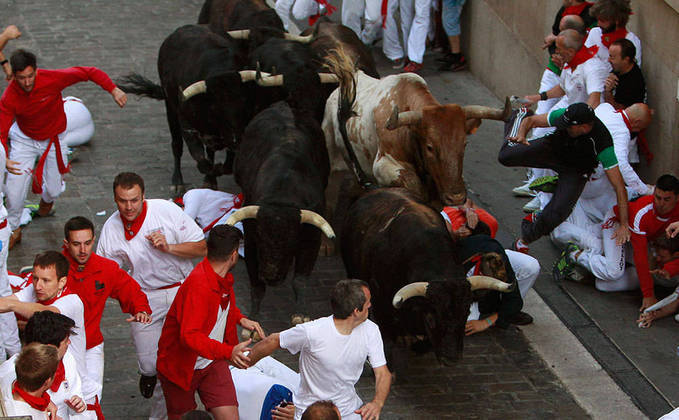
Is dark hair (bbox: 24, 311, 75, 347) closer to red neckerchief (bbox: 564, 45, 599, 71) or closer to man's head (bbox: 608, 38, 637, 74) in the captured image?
man's head (bbox: 608, 38, 637, 74)

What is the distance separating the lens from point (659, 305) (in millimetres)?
8617

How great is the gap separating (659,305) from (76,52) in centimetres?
1071

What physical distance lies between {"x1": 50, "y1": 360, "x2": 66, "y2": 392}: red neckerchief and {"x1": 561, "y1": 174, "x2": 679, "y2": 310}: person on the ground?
536cm

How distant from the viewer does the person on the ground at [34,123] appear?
9.10 metres

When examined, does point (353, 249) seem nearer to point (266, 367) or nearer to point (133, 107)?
point (266, 367)

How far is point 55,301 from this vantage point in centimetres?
592

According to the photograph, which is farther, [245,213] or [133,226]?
[245,213]

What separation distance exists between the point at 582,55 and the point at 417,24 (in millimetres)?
5027

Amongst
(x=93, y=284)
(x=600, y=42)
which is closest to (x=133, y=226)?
(x=93, y=284)

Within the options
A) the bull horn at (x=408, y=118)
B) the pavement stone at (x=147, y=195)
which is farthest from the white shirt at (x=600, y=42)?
the pavement stone at (x=147, y=195)

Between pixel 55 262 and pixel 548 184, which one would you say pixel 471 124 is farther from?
pixel 55 262

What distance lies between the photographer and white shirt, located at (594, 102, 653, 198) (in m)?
9.12

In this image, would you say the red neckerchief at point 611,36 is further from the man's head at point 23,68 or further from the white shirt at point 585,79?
the man's head at point 23,68

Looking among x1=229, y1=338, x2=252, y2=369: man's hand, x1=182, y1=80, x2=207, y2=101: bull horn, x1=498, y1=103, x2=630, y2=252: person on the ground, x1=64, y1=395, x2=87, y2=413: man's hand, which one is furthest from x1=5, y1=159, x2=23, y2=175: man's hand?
x1=498, y1=103, x2=630, y2=252: person on the ground
